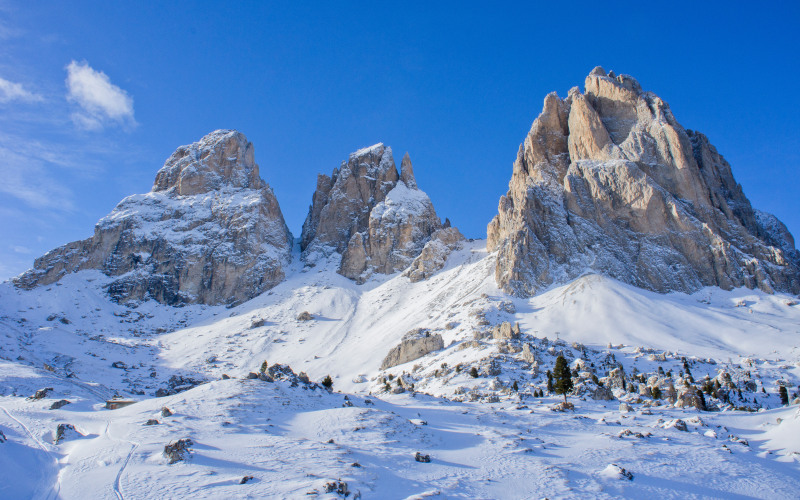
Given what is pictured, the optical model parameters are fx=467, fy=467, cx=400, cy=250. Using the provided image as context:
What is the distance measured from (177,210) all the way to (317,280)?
180 feet

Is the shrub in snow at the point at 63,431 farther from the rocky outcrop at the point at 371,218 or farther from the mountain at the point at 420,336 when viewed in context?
the rocky outcrop at the point at 371,218

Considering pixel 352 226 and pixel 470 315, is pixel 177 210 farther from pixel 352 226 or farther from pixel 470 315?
pixel 470 315

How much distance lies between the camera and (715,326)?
74375mm

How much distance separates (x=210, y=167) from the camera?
538ft

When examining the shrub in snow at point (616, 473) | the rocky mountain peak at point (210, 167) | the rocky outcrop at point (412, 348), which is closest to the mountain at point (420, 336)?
the rocky outcrop at point (412, 348)

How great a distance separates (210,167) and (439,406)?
150 m

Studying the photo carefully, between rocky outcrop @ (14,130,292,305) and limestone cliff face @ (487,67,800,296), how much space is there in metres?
73.6

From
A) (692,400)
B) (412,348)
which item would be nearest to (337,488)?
(692,400)

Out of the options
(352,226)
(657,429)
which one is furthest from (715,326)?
(352,226)

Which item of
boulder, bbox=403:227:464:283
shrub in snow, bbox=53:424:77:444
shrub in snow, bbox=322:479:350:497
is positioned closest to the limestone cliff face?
boulder, bbox=403:227:464:283

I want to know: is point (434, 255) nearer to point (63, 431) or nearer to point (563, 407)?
point (563, 407)

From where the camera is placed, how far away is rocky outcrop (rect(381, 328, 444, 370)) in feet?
251

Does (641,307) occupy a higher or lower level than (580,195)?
lower

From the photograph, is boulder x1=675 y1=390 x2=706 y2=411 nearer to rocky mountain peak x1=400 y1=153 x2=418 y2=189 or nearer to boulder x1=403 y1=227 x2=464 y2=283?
boulder x1=403 y1=227 x2=464 y2=283
